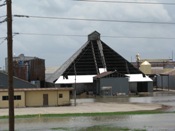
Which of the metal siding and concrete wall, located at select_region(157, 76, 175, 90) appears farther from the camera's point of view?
concrete wall, located at select_region(157, 76, 175, 90)

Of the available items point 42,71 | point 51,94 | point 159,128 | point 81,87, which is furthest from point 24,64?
point 159,128

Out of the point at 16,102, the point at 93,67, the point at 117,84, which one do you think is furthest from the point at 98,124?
the point at 93,67

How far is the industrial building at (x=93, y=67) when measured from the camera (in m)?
106

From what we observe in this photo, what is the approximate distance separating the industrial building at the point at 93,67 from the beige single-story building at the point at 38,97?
34.3 metres

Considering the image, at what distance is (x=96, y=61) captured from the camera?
111 meters

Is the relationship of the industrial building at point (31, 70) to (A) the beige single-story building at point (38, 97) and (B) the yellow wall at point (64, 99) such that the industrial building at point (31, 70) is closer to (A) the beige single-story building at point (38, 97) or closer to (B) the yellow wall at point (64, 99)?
(B) the yellow wall at point (64, 99)

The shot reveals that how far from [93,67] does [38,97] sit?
43148mm

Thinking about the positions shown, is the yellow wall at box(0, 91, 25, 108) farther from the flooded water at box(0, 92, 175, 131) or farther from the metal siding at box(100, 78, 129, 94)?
the metal siding at box(100, 78, 129, 94)

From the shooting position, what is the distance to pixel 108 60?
112 meters

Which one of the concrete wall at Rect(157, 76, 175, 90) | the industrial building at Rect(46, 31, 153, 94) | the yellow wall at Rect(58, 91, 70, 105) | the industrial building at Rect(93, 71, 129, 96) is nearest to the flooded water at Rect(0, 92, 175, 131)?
the yellow wall at Rect(58, 91, 70, 105)

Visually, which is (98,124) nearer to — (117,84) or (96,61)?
(117,84)

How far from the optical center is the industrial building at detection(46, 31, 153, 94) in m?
106

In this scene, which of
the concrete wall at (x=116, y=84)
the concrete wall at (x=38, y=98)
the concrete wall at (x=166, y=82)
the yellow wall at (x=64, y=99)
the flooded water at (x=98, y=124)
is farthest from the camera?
the concrete wall at (x=166, y=82)

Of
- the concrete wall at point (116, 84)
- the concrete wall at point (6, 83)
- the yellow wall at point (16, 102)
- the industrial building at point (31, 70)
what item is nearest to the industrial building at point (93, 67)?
the concrete wall at point (116, 84)
